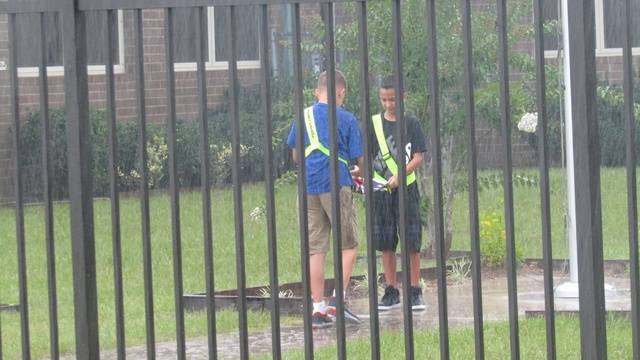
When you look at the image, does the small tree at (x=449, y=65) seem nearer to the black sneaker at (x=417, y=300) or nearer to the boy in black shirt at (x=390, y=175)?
the boy in black shirt at (x=390, y=175)

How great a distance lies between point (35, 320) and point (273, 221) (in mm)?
3684

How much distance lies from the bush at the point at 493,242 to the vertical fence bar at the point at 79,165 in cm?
418

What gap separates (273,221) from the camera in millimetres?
4902

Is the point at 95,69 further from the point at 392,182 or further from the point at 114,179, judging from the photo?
the point at 392,182

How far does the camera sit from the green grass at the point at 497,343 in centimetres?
697

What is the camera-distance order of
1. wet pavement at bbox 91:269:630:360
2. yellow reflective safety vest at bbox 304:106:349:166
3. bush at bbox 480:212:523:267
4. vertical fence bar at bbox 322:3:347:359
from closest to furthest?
vertical fence bar at bbox 322:3:347:359 < yellow reflective safety vest at bbox 304:106:349:166 < wet pavement at bbox 91:269:630:360 < bush at bbox 480:212:523:267

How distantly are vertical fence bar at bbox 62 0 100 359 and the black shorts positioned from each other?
53.6 inches

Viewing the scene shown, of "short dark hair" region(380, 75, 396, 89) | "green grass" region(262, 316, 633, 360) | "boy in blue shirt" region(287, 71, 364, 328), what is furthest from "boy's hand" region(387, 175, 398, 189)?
"green grass" region(262, 316, 633, 360)

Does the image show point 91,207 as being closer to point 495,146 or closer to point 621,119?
point 495,146

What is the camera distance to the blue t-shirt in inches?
240

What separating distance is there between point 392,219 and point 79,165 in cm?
196

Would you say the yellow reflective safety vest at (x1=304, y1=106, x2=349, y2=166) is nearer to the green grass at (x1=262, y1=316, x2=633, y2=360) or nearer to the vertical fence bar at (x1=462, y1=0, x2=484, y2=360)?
the green grass at (x1=262, y1=316, x2=633, y2=360)

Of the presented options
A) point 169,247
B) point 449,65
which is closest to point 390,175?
point 449,65

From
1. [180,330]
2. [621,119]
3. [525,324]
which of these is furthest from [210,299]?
[525,324]
